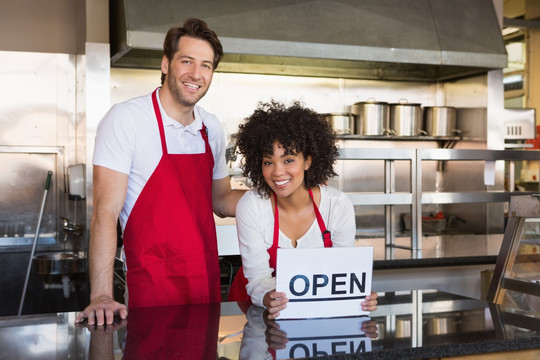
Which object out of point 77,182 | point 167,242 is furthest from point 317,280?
point 77,182

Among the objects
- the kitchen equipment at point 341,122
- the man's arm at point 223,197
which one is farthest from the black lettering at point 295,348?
the kitchen equipment at point 341,122

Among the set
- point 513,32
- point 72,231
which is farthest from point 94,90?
point 513,32

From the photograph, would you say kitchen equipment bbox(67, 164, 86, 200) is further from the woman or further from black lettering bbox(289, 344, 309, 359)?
black lettering bbox(289, 344, 309, 359)

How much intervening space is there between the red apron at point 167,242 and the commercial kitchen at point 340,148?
0.35 metres

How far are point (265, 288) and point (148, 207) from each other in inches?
21.5

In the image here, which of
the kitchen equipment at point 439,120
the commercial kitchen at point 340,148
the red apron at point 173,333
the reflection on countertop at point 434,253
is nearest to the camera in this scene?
the red apron at point 173,333

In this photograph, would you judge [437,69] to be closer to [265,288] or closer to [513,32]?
[513,32]

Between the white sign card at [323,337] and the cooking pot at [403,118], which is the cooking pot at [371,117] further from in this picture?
the white sign card at [323,337]

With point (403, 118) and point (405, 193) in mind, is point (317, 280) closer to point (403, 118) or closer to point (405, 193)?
point (405, 193)

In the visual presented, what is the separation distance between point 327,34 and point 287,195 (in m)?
3.23

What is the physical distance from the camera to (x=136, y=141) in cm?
220

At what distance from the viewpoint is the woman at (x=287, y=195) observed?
6.56 feet

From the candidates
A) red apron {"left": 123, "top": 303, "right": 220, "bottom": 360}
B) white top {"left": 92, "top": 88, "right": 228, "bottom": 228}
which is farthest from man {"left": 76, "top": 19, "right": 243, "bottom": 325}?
red apron {"left": 123, "top": 303, "right": 220, "bottom": 360}

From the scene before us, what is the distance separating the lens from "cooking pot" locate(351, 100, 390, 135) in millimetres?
5832
